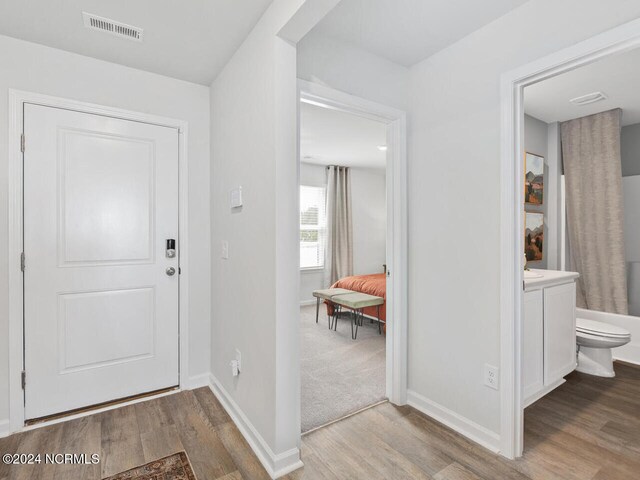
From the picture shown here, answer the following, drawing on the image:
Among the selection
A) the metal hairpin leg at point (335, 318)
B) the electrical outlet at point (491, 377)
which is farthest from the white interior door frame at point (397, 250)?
the metal hairpin leg at point (335, 318)

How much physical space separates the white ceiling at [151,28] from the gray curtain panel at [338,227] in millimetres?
3902

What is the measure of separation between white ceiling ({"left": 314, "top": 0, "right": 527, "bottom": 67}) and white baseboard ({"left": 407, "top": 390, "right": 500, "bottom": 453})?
2.34 metres

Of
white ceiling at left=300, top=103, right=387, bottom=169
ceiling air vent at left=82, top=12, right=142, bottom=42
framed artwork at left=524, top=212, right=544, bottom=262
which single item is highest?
white ceiling at left=300, top=103, right=387, bottom=169

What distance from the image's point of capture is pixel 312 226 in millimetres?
6098

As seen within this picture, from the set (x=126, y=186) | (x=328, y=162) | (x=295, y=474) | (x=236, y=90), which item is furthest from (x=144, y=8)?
(x=328, y=162)

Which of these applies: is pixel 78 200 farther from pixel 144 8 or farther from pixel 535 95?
pixel 535 95

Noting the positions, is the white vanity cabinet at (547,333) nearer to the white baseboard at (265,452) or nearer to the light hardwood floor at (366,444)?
the light hardwood floor at (366,444)

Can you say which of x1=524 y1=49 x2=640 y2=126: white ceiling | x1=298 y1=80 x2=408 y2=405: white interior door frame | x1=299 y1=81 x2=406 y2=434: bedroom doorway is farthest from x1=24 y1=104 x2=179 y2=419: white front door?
x1=524 y1=49 x2=640 y2=126: white ceiling

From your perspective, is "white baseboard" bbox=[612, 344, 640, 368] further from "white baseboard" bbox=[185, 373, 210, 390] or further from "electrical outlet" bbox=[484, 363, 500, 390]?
"white baseboard" bbox=[185, 373, 210, 390]

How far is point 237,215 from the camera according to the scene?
2168mm

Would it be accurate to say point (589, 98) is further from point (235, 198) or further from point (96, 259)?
point (96, 259)

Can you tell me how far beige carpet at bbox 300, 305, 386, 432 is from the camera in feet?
7.75

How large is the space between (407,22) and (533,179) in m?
2.50

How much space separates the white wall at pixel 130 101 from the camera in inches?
79.7
